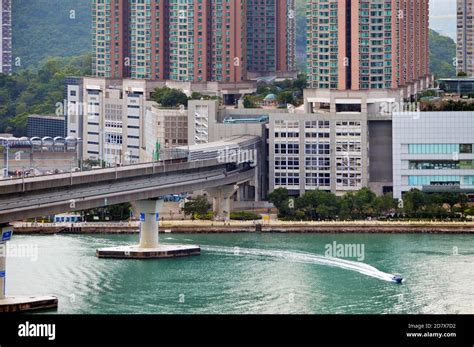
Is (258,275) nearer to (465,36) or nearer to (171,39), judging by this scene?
(171,39)

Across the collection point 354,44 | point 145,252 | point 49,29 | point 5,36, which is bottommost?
point 145,252

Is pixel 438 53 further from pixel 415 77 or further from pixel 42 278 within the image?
pixel 42 278

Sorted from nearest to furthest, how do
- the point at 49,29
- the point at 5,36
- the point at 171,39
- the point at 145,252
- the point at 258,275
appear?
1. the point at 258,275
2. the point at 145,252
3. the point at 171,39
4. the point at 5,36
5. the point at 49,29

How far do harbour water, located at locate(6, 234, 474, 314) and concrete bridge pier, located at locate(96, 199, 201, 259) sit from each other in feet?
1.77

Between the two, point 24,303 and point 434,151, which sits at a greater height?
point 434,151

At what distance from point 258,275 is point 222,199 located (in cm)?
1204

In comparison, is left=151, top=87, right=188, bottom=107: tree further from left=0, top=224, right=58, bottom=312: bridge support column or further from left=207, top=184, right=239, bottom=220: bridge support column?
left=0, top=224, right=58, bottom=312: bridge support column

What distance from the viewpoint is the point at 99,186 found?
106 ft

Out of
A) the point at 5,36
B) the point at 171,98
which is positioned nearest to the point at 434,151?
the point at 171,98

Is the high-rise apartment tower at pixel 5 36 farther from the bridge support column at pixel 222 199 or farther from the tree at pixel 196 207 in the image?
the bridge support column at pixel 222 199

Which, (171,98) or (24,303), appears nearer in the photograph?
(24,303)

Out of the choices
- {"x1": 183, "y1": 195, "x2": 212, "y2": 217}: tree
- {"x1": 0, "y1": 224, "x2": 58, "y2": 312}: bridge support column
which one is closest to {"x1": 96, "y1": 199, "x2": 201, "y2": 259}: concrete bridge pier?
{"x1": 183, "y1": 195, "x2": 212, "y2": 217}: tree

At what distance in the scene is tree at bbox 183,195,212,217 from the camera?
41281mm

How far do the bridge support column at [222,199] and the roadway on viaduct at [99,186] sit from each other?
89 cm
